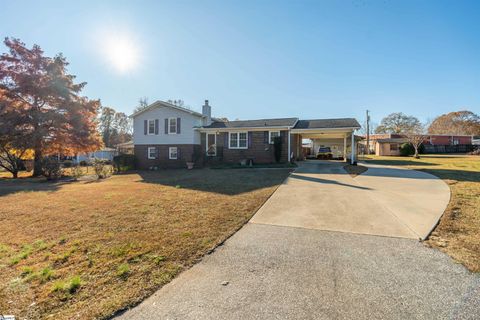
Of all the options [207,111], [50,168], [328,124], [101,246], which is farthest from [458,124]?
[50,168]

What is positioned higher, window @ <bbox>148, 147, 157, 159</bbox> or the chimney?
the chimney

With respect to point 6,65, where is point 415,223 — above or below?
below

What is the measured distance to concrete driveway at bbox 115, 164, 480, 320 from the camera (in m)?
2.34

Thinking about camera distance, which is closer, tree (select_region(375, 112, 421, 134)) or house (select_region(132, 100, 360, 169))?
house (select_region(132, 100, 360, 169))

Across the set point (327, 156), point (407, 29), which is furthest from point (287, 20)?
point (327, 156)

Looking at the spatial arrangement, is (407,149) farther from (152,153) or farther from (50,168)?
(50,168)

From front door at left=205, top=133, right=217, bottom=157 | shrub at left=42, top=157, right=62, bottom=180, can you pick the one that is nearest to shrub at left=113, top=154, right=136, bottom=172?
shrub at left=42, top=157, right=62, bottom=180

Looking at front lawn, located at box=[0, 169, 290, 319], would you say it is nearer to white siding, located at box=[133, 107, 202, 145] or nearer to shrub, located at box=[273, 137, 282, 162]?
shrub, located at box=[273, 137, 282, 162]

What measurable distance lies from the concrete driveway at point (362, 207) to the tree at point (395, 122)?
4694 centimetres

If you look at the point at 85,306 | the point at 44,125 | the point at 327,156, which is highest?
the point at 44,125

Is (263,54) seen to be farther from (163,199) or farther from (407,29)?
(163,199)

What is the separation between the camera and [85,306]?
246 centimetres

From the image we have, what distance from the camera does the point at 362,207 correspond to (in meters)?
6.24

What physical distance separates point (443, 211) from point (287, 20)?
1001cm
